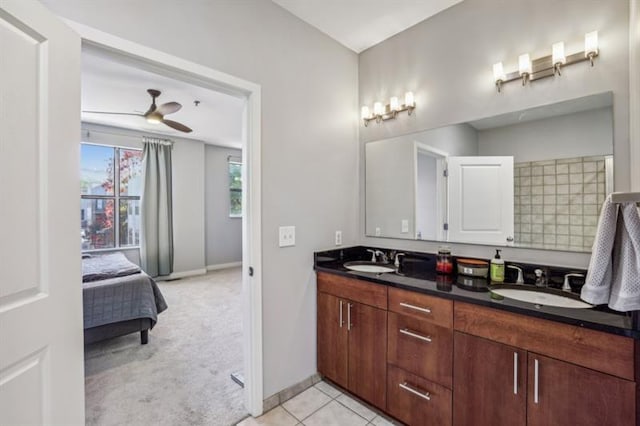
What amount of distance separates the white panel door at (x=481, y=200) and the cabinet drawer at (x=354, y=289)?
67cm

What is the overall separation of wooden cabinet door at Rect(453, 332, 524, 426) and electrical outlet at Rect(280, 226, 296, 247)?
3.73ft

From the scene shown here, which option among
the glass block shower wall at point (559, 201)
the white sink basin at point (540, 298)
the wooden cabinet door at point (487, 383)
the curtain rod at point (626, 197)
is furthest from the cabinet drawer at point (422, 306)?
the curtain rod at point (626, 197)

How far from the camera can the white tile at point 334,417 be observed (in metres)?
1.76

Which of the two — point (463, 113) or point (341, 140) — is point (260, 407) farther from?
point (463, 113)

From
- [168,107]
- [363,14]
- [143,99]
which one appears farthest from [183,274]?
[363,14]

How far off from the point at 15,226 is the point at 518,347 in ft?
6.41

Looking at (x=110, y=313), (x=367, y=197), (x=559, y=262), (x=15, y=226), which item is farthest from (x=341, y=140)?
(x=110, y=313)

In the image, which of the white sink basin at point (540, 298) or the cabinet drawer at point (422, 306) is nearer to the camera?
the white sink basin at point (540, 298)

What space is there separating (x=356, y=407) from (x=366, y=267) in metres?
0.92

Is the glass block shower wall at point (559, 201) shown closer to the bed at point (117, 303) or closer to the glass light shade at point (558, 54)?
the glass light shade at point (558, 54)

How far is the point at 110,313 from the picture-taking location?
2.55 m

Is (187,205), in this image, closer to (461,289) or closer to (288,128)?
(288,128)

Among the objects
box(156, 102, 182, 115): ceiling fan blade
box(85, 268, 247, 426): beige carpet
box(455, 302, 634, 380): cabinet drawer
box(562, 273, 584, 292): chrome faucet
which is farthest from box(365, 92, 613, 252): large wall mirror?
box(156, 102, 182, 115): ceiling fan blade

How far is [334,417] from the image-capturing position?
5.96ft
